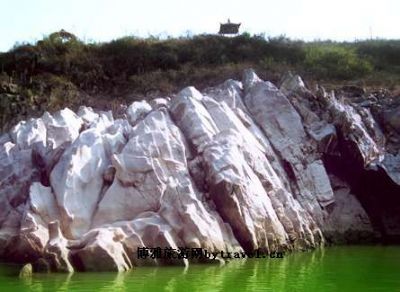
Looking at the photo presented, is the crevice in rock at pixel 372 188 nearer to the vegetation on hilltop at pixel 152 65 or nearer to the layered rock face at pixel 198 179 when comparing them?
the layered rock face at pixel 198 179

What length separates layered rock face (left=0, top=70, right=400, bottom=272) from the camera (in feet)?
58.0

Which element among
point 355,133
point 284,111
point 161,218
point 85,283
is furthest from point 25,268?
point 355,133

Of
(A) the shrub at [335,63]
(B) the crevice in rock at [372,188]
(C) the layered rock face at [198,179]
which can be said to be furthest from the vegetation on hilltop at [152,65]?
(B) the crevice in rock at [372,188]

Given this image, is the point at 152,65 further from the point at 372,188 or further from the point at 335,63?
the point at 372,188

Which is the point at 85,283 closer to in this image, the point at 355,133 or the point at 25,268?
the point at 25,268

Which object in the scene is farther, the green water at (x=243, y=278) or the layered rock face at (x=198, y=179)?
the layered rock face at (x=198, y=179)

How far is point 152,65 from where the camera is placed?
3997 cm

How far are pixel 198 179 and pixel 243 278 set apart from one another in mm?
5977

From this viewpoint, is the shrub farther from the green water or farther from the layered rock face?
the green water

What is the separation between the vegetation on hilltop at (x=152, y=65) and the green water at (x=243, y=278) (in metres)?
18.7

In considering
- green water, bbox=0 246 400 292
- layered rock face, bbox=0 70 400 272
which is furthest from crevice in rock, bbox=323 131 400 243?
green water, bbox=0 246 400 292

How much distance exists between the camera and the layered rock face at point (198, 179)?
696 inches

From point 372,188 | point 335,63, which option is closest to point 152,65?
point 335,63

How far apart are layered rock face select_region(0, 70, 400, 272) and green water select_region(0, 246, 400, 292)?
95cm
